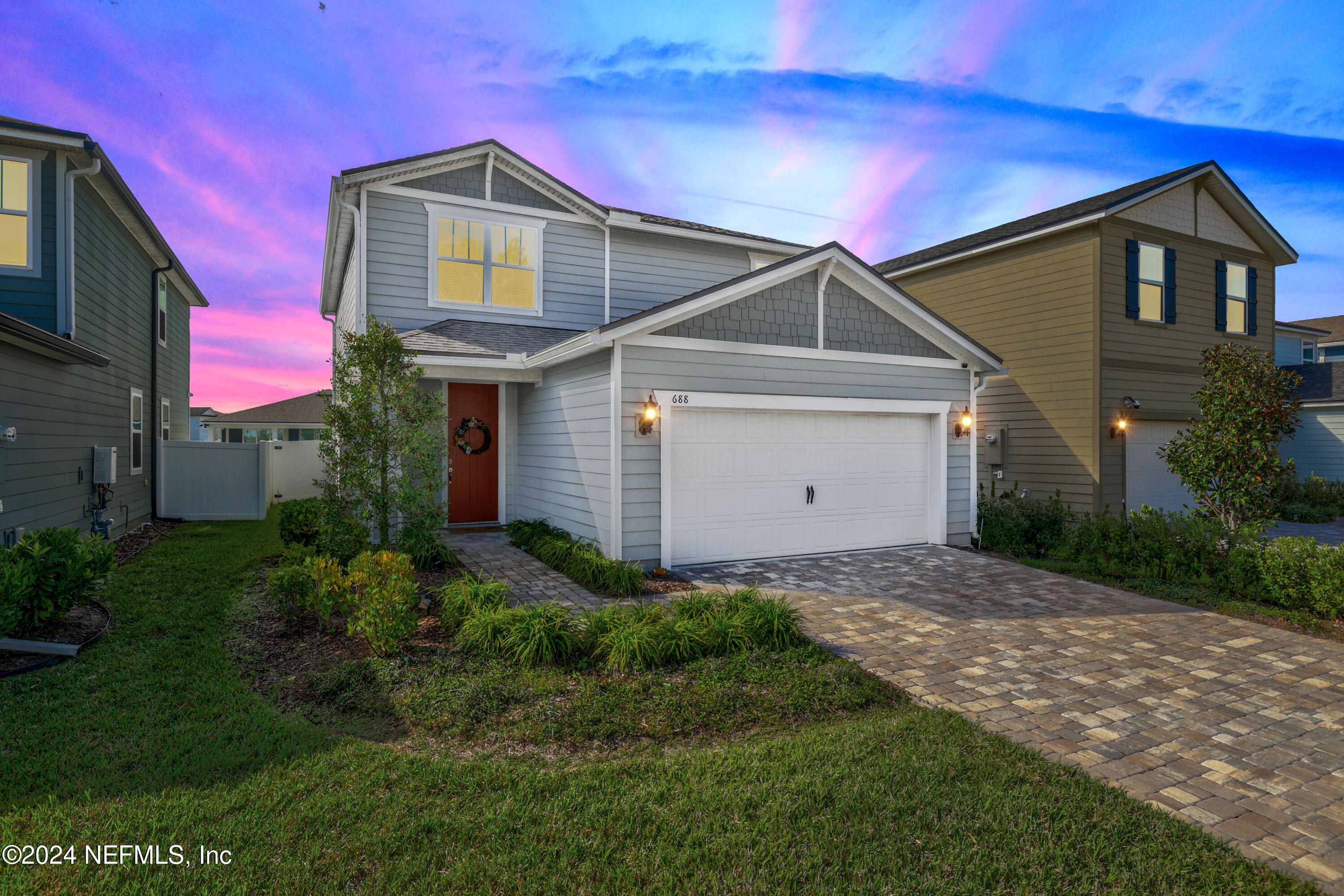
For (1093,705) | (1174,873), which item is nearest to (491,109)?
(1093,705)

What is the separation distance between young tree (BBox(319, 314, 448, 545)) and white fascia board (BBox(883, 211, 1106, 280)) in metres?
9.57

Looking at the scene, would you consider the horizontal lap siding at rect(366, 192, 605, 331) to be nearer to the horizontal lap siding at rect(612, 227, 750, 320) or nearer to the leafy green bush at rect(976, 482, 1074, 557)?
the horizontal lap siding at rect(612, 227, 750, 320)

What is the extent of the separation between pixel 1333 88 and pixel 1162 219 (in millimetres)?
2939

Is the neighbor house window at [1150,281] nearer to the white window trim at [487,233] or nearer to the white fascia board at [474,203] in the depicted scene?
the white fascia board at [474,203]

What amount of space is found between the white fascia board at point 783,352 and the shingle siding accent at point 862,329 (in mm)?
72

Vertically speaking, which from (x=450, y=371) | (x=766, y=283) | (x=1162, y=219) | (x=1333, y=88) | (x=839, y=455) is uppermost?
(x=1333, y=88)

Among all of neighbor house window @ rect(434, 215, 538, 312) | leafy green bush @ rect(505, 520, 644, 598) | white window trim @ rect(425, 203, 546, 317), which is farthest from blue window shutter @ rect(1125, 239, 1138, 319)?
neighbor house window @ rect(434, 215, 538, 312)

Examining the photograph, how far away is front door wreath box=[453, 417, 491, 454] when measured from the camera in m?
11.6

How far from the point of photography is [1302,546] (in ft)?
23.4

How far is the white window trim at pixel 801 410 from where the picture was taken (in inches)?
331

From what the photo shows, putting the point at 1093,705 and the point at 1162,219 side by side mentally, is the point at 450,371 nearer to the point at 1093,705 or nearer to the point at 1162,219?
the point at 1093,705

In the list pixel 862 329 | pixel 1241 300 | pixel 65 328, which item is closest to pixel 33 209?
pixel 65 328

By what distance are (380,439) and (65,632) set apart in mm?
3273

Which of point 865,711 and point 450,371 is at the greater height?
point 450,371
